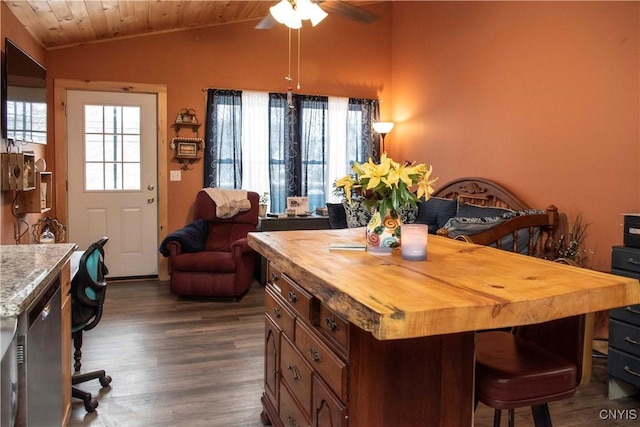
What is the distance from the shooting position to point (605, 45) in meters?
3.54

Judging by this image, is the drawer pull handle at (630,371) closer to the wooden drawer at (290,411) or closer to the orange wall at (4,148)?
the wooden drawer at (290,411)

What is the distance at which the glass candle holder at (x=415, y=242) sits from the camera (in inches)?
74.1

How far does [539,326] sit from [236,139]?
4604 millimetres

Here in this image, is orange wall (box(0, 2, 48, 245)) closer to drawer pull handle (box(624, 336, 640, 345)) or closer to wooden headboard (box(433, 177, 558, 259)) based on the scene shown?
wooden headboard (box(433, 177, 558, 259))

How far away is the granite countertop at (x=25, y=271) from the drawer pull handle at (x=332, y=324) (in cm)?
90

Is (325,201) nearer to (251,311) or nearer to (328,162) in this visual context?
(328,162)

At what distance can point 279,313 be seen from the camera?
2.25m

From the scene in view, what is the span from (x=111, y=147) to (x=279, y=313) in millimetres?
4109

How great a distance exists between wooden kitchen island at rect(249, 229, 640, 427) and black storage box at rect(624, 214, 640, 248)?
46.1 inches

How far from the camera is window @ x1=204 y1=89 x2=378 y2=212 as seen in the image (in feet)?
19.1

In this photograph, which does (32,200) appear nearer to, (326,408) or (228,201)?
(228,201)

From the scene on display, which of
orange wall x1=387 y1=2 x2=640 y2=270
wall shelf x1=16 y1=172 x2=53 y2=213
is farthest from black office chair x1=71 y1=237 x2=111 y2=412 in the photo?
orange wall x1=387 y1=2 x2=640 y2=270

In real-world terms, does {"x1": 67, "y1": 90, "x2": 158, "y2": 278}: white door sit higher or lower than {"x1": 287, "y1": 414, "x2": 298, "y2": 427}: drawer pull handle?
higher

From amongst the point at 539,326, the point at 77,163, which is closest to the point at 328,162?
the point at 77,163
